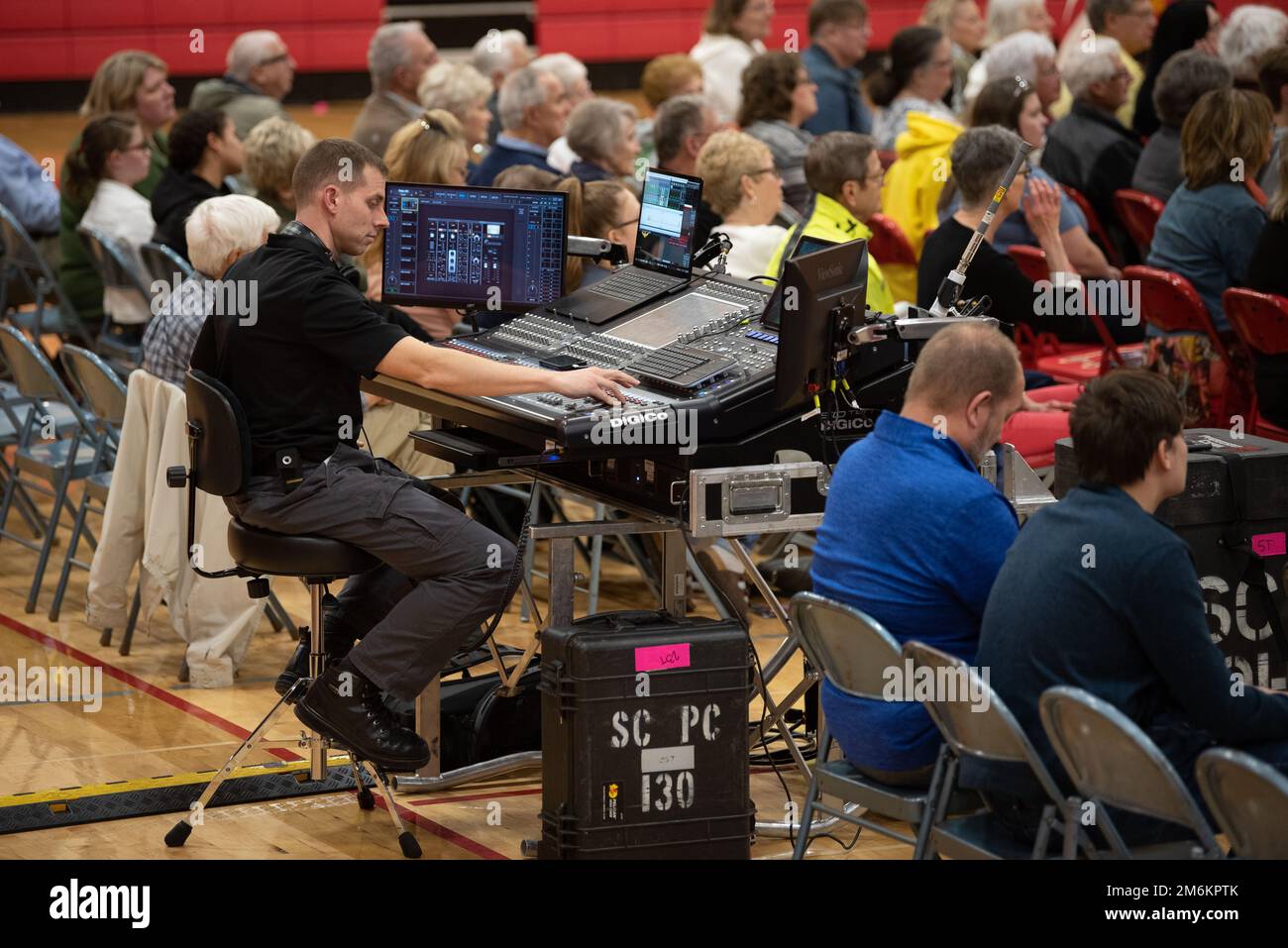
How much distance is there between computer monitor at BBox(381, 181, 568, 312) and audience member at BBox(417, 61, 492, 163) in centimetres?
332

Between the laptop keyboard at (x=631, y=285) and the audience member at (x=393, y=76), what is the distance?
3.88 meters

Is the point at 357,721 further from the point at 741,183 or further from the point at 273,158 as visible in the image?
the point at 273,158

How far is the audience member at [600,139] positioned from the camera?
681 cm

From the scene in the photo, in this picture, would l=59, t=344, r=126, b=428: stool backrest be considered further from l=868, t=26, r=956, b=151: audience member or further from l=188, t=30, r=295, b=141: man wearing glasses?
l=868, t=26, r=956, b=151: audience member

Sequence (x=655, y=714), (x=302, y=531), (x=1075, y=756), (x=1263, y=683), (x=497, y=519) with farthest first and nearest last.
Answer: (x=497, y=519)
(x=1263, y=683)
(x=302, y=531)
(x=655, y=714)
(x=1075, y=756)

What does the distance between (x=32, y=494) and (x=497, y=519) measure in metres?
2.57

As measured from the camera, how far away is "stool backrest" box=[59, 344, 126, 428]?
5.43 metres

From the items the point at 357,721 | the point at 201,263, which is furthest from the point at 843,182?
the point at 357,721

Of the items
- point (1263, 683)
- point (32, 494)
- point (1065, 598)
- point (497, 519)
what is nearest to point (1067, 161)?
point (497, 519)

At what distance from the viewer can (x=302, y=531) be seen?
4016mm

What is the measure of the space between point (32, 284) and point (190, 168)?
111cm
